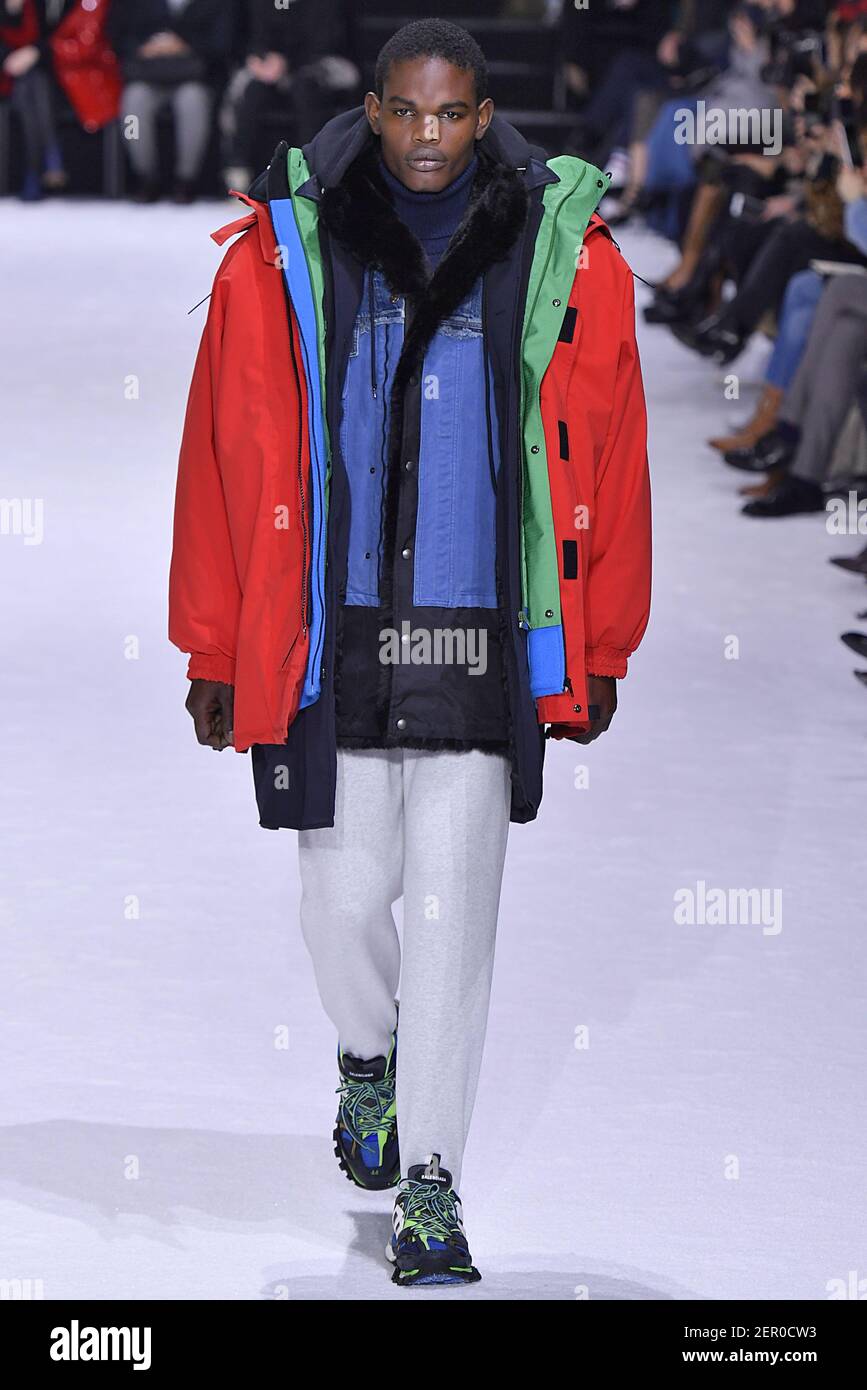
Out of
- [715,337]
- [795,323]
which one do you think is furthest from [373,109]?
[715,337]

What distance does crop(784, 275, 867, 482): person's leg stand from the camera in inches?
231

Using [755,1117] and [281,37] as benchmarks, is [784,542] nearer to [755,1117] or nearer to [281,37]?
[755,1117]

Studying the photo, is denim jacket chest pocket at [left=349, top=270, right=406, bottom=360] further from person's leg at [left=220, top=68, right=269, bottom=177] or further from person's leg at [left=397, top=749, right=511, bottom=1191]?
person's leg at [left=220, top=68, right=269, bottom=177]

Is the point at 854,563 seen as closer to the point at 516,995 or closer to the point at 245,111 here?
the point at 516,995

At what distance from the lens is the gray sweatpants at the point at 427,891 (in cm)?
228

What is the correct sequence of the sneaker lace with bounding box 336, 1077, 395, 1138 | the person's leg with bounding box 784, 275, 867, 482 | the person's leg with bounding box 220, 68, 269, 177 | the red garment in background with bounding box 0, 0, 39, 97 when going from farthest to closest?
the red garment in background with bounding box 0, 0, 39, 97 < the person's leg with bounding box 220, 68, 269, 177 < the person's leg with bounding box 784, 275, 867, 482 < the sneaker lace with bounding box 336, 1077, 395, 1138

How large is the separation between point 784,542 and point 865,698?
139 centimetres

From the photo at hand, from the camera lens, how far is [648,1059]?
113 inches

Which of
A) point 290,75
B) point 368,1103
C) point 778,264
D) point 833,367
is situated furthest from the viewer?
point 290,75

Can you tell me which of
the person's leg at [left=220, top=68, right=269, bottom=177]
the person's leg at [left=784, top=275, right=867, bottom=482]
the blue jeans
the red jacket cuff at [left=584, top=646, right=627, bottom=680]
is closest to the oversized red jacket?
the red jacket cuff at [left=584, top=646, right=627, bottom=680]

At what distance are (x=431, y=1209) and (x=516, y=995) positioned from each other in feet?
2.55

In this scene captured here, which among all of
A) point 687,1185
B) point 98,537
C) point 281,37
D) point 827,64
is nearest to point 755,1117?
point 687,1185

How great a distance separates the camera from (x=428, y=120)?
87.0 inches

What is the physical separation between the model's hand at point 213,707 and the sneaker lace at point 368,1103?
399 millimetres
